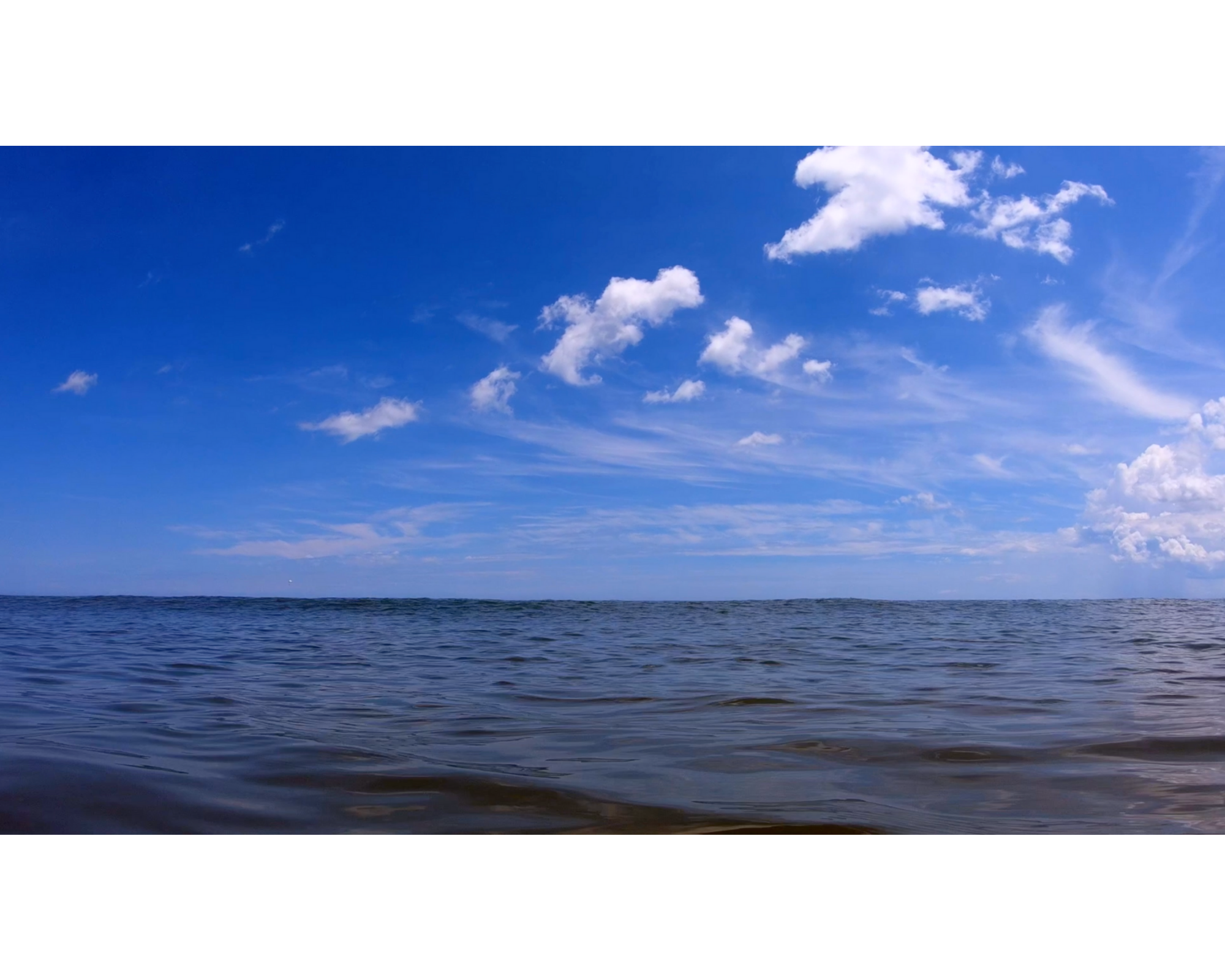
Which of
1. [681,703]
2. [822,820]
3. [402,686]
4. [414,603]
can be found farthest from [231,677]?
[414,603]

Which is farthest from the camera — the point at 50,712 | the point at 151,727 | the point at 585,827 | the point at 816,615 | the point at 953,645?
the point at 816,615

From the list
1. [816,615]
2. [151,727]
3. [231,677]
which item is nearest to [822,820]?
[151,727]

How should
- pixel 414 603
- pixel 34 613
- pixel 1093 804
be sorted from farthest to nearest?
pixel 414 603 < pixel 34 613 < pixel 1093 804

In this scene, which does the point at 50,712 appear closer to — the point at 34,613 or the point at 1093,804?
the point at 1093,804

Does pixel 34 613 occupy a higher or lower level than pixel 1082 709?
lower

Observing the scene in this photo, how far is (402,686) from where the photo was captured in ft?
33.8

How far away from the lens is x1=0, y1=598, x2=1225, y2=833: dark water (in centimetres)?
438

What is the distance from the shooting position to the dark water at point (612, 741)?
4379 millimetres

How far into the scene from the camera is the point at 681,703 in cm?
863

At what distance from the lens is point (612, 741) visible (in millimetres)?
6516

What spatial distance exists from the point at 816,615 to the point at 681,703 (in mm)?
28735

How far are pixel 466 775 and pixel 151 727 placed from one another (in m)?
3.71

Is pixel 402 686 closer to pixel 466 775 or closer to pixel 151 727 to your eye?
pixel 151 727

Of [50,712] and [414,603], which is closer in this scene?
[50,712]
